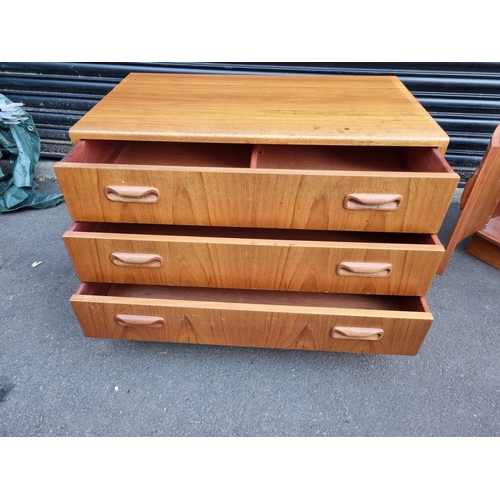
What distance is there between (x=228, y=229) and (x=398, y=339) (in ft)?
1.55

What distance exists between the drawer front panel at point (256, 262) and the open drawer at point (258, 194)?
0.15 feet

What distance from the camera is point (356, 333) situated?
0.82 meters

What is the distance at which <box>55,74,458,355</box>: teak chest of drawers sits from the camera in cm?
71

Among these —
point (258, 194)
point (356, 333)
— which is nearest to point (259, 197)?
point (258, 194)

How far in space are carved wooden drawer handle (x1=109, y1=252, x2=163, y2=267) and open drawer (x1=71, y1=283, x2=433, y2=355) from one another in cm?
8

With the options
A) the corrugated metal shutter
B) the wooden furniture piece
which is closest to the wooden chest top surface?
the wooden furniture piece

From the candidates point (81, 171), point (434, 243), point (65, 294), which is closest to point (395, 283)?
point (434, 243)

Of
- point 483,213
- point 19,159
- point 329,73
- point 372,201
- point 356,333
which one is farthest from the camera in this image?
point 19,159

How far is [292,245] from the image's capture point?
756 mm

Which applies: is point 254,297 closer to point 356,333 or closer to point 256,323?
point 256,323

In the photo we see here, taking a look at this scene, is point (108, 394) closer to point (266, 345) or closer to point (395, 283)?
point (266, 345)

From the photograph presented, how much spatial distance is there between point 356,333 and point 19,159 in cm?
145

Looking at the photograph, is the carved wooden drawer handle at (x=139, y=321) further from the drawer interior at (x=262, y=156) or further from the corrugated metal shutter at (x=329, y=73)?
the corrugated metal shutter at (x=329, y=73)

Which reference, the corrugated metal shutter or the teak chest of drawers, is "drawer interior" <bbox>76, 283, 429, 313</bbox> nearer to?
the teak chest of drawers
